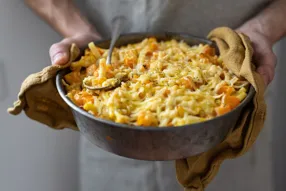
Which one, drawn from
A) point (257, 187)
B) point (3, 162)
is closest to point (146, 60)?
point (257, 187)

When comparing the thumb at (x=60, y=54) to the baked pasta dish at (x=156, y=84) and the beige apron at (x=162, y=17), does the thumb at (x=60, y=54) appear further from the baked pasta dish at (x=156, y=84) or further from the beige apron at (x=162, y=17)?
the beige apron at (x=162, y=17)

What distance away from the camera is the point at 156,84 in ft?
2.39

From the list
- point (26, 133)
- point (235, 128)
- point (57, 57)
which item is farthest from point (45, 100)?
point (26, 133)

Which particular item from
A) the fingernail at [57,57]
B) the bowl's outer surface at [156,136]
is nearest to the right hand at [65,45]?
the fingernail at [57,57]

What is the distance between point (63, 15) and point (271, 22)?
1.29 ft

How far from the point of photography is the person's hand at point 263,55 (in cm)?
78

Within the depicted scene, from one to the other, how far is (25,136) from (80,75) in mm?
479

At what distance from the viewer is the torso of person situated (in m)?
0.91

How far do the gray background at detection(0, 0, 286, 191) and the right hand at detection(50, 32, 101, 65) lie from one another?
24cm

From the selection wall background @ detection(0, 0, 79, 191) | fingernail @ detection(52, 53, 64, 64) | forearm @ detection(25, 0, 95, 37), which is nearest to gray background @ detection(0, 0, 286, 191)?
wall background @ detection(0, 0, 79, 191)

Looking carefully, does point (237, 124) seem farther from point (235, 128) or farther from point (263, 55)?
point (263, 55)

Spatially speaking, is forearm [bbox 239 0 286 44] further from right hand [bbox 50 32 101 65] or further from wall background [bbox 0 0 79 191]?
wall background [bbox 0 0 79 191]

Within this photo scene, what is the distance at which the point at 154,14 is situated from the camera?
3.01 ft

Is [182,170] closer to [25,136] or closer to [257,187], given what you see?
[257,187]
